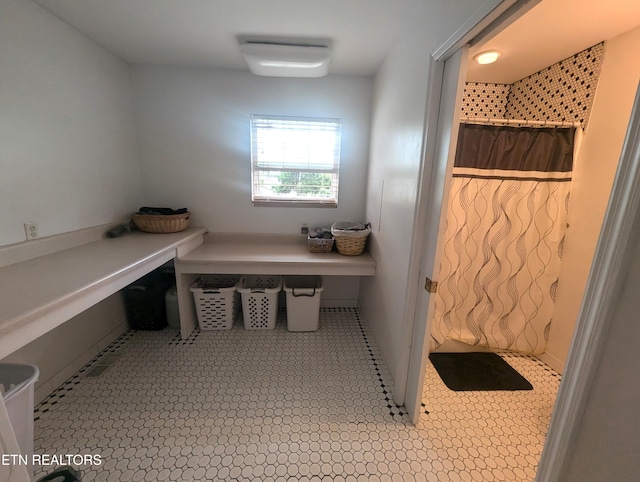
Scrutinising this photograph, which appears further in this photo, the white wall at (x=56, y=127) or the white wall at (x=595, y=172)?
the white wall at (x=595, y=172)

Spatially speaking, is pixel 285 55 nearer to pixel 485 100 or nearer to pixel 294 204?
pixel 294 204

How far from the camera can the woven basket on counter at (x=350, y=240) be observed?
2.25 meters

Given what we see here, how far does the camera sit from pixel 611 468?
1.84 ft

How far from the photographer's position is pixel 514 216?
1847 millimetres

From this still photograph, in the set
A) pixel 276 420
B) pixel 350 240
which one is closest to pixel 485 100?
pixel 350 240

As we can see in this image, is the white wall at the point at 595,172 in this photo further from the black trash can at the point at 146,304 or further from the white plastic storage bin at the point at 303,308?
the black trash can at the point at 146,304

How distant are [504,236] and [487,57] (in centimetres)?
126

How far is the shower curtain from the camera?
1781 millimetres

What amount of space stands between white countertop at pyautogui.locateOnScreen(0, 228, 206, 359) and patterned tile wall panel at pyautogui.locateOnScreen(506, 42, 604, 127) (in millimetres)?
2995

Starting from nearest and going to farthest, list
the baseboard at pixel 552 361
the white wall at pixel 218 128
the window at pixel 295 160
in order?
the baseboard at pixel 552 361 → the white wall at pixel 218 128 → the window at pixel 295 160

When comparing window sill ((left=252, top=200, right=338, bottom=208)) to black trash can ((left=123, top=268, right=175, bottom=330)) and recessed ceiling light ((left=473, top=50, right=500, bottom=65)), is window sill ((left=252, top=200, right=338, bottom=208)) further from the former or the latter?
recessed ceiling light ((left=473, top=50, right=500, bottom=65))

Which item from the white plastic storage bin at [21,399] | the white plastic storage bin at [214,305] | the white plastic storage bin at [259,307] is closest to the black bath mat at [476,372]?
the white plastic storage bin at [259,307]

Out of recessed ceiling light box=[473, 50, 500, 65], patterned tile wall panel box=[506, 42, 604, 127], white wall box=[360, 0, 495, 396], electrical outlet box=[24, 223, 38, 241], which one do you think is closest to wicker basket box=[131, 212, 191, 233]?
electrical outlet box=[24, 223, 38, 241]

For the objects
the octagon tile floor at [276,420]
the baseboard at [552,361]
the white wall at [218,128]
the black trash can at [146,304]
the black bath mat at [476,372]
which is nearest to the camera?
the octagon tile floor at [276,420]
